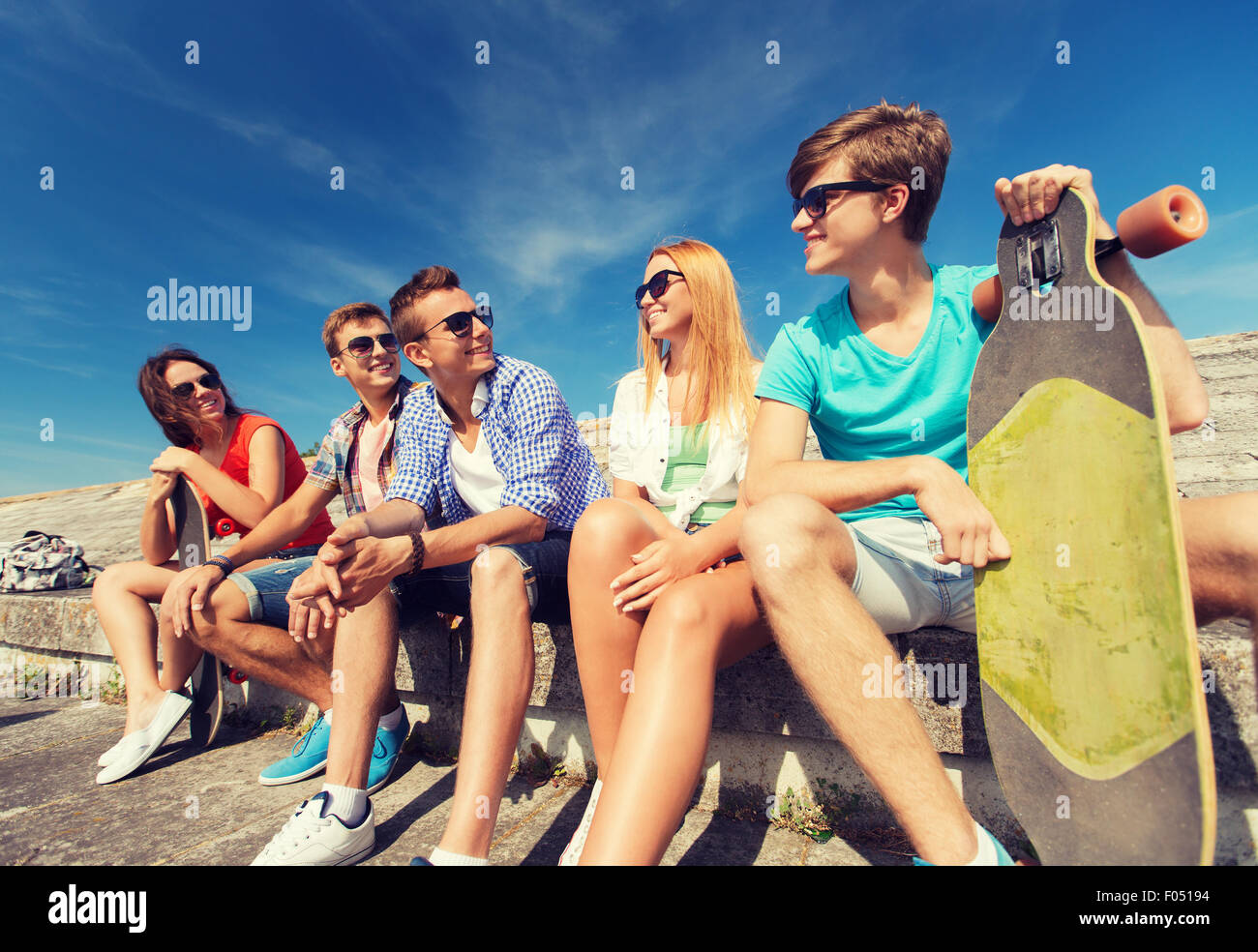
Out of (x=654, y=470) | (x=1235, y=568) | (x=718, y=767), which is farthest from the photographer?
(x=654, y=470)

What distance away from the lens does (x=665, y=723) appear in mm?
1371

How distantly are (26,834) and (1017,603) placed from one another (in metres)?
3.09

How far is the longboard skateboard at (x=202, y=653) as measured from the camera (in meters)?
2.90

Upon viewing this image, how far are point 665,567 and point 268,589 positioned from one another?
180 centimetres

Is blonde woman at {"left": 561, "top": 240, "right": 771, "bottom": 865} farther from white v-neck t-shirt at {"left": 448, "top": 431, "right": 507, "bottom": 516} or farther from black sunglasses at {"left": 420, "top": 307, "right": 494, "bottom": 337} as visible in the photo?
black sunglasses at {"left": 420, "top": 307, "right": 494, "bottom": 337}

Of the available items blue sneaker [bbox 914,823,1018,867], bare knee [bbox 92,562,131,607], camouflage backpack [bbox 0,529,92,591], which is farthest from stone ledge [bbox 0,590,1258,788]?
camouflage backpack [bbox 0,529,92,591]

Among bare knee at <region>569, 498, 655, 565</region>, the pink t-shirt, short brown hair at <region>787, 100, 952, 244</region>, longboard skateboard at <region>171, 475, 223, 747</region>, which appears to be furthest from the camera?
the pink t-shirt

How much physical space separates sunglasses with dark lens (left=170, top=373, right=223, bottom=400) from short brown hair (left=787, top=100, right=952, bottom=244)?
9.73 ft

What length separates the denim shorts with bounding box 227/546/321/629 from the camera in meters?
2.52

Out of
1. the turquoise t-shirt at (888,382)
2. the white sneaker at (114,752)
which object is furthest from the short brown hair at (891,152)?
the white sneaker at (114,752)

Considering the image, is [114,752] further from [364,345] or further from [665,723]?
[665,723]
